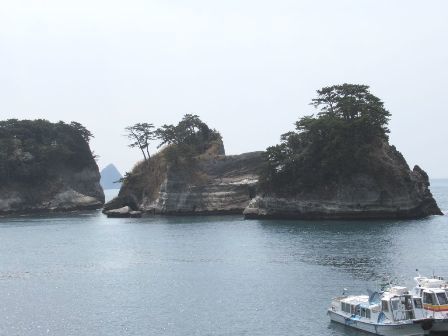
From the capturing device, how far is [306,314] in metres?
46.8

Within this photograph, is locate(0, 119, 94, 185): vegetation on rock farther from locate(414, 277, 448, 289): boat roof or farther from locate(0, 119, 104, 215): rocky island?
locate(414, 277, 448, 289): boat roof

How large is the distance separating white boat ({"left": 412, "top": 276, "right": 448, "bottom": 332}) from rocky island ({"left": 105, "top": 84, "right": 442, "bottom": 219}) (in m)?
71.4

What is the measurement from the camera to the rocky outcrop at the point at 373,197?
368 ft

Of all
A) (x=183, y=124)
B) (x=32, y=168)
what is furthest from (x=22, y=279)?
(x=32, y=168)

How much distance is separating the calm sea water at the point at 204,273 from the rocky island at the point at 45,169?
64.2 metres

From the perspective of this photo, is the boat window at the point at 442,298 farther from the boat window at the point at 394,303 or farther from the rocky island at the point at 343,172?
the rocky island at the point at 343,172

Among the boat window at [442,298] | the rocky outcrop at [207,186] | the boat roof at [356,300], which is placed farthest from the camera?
the rocky outcrop at [207,186]

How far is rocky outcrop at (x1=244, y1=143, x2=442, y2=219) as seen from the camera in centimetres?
11212

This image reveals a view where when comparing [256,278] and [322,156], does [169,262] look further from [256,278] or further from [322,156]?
[322,156]

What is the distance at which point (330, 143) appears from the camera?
116375 millimetres

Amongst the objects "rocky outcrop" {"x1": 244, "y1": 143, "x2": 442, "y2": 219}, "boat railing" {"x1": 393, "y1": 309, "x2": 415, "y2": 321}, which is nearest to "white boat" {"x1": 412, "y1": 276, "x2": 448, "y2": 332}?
"boat railing" {"x1": 393, "y1": 309, "x2": 415, "y2": 321}

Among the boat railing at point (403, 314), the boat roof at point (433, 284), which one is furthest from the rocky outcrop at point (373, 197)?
the boat railing at point (403, 314)

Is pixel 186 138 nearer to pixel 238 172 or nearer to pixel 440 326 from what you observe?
pixel 238 172

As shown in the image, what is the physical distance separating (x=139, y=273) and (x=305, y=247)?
24.4 metres
